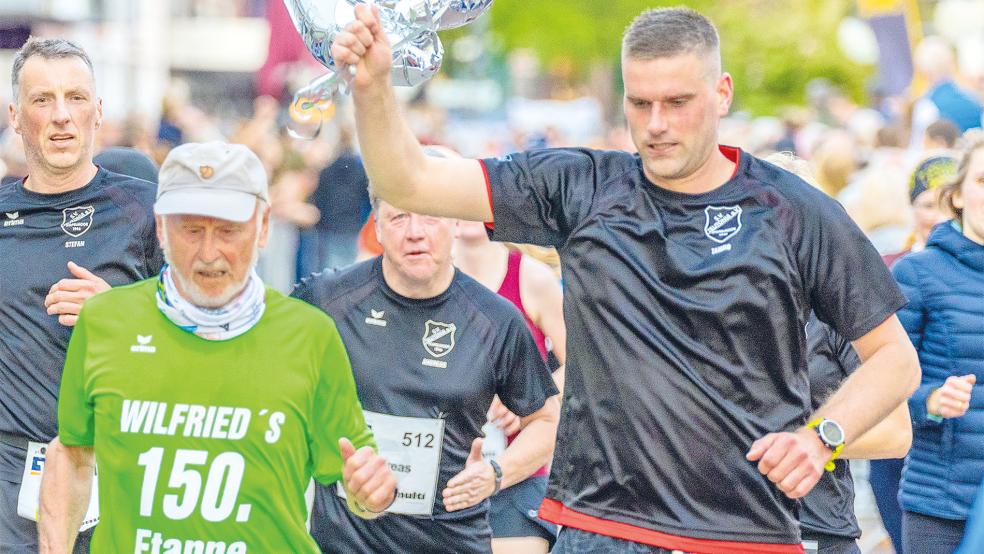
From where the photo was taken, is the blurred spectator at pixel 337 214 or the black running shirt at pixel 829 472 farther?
the blurred spectator at pixel 337 214

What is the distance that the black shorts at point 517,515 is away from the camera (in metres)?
6.14

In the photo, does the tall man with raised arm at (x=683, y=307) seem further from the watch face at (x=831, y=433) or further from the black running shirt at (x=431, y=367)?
the black running shirt at (x=431, y=367)


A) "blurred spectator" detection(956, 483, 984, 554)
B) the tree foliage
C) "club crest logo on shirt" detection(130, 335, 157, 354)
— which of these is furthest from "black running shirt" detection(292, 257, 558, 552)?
the tree foliage

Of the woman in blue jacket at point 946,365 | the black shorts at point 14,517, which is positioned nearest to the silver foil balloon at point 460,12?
the black shorts at point 14,517

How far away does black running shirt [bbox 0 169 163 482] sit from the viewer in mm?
5301

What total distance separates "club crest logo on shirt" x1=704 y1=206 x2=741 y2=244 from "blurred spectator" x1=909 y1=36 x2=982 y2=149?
9484 mm

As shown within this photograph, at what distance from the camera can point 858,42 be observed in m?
32.2

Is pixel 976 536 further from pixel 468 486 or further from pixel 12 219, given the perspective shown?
pixel 12 219

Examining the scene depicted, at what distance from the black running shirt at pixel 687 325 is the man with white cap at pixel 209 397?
0.64 metres

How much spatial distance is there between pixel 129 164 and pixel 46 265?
0.85 metres

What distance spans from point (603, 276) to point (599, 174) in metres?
0.32

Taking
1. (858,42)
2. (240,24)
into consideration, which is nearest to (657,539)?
(858,42)

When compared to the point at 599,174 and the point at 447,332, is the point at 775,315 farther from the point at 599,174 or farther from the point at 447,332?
the point at 447,332

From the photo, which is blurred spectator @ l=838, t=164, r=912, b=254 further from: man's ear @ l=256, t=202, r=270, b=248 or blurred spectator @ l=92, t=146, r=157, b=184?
man's ear @ l=256, t=202, r=270, b=248
